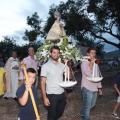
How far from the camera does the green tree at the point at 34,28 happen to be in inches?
1094

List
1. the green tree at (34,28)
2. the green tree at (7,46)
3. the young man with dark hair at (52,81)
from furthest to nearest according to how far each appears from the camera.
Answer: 1. the green tree at (7,46)
2. the green tree at (34,28)
3. the young man with dark hair at (52,81)

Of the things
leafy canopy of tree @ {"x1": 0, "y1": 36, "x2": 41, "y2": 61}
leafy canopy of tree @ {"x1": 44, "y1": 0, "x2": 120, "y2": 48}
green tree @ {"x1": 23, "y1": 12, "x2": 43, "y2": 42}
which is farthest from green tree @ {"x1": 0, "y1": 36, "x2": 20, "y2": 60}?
leafy canopy of tree @ {"x1": 44, "y1": 0, "x2": 120, "y2": 48}

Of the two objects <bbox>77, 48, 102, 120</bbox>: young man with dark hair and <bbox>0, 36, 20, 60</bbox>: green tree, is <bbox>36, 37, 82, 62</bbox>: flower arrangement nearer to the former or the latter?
<bbox>77, 48, 102, 120</bbox>: young man with dark hair

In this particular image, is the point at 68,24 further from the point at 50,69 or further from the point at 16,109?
the point at 50,69

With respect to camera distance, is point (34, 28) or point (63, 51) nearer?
point (63, 51)

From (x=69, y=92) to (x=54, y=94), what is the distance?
24.9 ft

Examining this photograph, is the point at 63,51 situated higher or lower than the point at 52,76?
higher

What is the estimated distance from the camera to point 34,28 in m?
28.5

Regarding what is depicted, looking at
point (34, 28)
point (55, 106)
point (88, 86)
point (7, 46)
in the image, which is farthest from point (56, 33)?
point (7, 46)

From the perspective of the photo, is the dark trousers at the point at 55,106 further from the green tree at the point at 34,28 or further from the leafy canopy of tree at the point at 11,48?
the leafy canopy of tree at the point at 11,48

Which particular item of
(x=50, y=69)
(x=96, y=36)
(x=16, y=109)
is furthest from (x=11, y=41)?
(x=50, y=69)

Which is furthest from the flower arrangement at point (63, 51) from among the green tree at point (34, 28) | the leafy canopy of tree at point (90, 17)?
the green tree at point (34, 28)

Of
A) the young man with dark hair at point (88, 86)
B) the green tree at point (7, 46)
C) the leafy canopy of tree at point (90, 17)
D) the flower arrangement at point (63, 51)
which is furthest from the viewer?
the green tree at point (7, 46)

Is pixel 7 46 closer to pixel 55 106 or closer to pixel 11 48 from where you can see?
pixel 11 48
